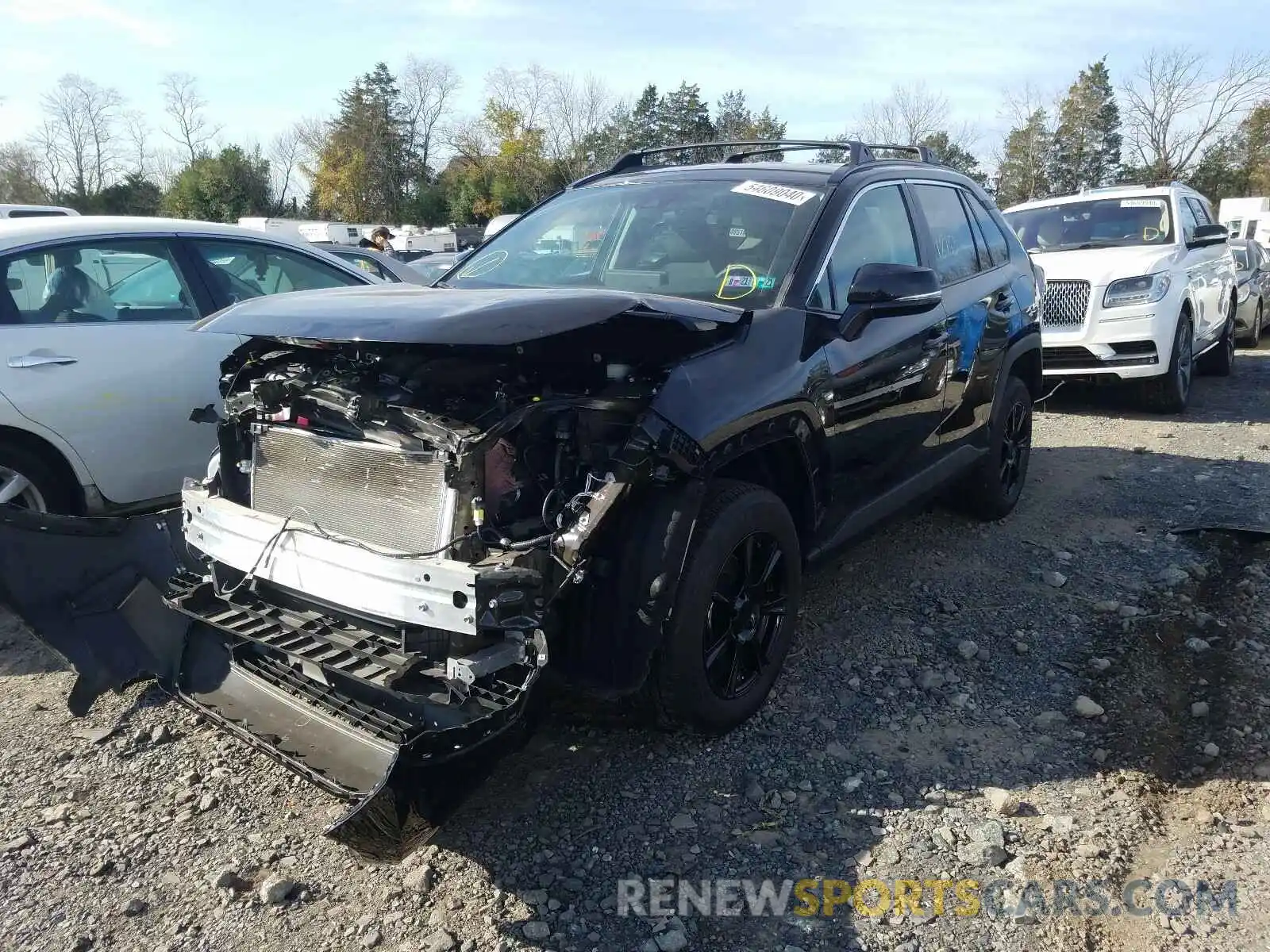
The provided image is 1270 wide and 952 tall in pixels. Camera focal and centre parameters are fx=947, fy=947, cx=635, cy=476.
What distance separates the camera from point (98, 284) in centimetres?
443

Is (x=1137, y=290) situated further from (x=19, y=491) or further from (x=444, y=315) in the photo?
(x=19, y=491)

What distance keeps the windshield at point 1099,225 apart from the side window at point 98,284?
24.1 ft

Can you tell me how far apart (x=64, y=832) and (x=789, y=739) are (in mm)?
2275

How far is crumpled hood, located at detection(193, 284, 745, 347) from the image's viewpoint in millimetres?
2469

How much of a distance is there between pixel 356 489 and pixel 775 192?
2093 mm

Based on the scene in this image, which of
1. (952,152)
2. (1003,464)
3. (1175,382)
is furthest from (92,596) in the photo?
(952,152)

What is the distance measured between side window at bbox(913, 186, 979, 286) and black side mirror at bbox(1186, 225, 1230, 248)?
5.13 metres

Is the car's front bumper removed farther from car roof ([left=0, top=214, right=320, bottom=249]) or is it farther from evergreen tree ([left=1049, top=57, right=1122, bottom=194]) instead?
evergreen tree ([left=1049, top=57, right=1122, bottom=194])

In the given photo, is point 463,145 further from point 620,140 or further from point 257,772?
point 257,772

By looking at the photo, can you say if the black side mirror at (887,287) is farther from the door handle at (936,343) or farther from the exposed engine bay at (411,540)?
the exposed engine bay at (411,540)

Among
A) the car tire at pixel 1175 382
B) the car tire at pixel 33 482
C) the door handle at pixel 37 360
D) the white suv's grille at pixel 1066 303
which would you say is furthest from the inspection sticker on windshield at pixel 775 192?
the car tire at pixel 1175 382

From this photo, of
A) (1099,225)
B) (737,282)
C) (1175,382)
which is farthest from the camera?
(1099,225)

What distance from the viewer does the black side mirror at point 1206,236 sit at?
8781 mm

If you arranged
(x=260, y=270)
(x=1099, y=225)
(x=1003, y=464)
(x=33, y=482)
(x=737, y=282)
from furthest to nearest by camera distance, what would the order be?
(x=1099, y=225) < (x=1003, y=464) < (x=260, y=270) < (x=33, y=482) < (x=737, y=282)
